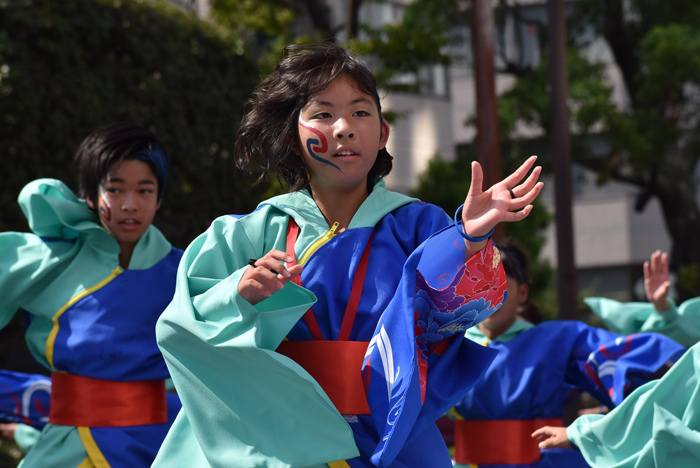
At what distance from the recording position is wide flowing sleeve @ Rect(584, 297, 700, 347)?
3795mm

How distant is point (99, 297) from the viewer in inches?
121

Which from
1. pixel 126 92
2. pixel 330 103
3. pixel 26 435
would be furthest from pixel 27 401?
pixel 126 92

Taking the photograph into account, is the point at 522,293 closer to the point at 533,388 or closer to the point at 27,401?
the point at 533,388

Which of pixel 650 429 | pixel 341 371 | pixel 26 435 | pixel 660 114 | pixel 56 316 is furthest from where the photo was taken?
pixel 660 114

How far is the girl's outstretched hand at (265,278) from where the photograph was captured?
6.10 feet

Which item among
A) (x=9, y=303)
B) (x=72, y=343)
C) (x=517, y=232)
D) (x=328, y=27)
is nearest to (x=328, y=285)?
(x=72, y=343)

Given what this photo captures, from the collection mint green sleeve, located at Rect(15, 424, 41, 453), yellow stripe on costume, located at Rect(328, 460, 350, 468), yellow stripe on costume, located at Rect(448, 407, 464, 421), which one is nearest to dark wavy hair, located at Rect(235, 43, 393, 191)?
yellow stripe on costume, located at Rect(328, 460, 350, 468)

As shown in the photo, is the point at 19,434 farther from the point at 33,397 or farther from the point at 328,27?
the point at 328,27

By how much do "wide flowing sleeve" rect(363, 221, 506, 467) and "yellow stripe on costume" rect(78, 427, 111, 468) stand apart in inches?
53.4

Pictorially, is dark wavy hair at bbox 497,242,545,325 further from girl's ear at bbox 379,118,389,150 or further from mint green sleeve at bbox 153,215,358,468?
mint green sleeve at bbox 153,215,358,468

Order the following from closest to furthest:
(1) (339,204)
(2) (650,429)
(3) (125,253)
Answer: (1) (339,204), (2) (650,429), (3) (125,253)

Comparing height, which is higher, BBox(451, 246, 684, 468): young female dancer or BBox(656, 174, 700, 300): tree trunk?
BBox(451, 246, 684, 468): young female dancer

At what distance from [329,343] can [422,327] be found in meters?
0.22

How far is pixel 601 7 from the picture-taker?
11.0 m
